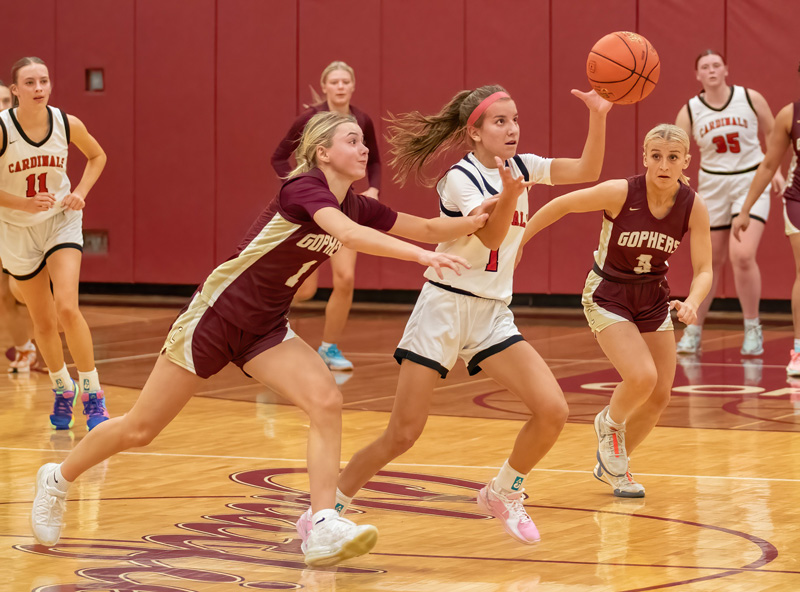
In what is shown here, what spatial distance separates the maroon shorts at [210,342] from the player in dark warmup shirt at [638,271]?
138 cm

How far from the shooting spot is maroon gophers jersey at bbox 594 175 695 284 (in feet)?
18.4

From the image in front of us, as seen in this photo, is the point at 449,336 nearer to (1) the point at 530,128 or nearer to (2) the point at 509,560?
(2) the point at 509,560

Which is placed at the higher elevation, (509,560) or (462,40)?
(462,40)

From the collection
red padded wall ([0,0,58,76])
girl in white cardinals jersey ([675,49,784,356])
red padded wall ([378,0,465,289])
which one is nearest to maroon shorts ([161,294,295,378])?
girl in white cardinals jersey ([675,49,784,356])

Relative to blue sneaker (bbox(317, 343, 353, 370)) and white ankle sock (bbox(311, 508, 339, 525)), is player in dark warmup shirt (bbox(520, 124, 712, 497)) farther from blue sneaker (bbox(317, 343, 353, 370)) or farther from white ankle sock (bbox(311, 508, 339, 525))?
blue sneaker (bbox(317, 343, 353, 370))

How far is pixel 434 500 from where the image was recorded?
18.0 ft

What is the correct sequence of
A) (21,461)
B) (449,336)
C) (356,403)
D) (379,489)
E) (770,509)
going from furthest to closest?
(356,403), (21,461), (379,489), (770,509), (449,336)

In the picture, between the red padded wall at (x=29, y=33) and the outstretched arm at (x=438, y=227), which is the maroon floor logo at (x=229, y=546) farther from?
the red padded wall at (x=29, y=33)

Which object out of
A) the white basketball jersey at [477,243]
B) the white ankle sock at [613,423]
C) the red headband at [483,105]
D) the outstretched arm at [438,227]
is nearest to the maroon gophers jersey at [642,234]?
the white ankle sock at [613,423]

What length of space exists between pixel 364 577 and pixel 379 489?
1428mm

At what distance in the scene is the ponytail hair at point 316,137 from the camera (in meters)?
4.60

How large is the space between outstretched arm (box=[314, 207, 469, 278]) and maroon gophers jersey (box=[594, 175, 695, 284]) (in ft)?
5.15

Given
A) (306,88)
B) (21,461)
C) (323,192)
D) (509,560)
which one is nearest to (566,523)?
(509,560)

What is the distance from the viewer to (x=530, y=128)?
13516mm
